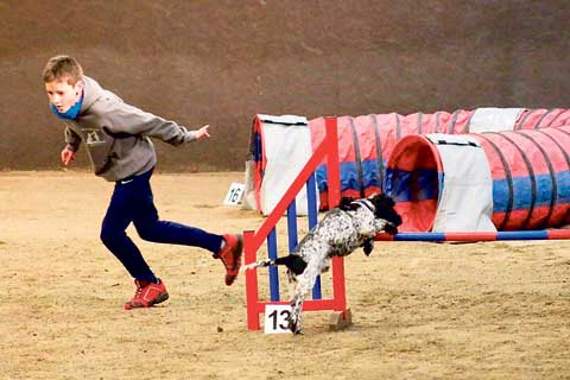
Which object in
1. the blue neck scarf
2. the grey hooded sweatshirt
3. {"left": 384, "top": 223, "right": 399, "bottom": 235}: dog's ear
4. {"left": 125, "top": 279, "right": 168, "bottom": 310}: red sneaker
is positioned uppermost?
the blue neck scarf

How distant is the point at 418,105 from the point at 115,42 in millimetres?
2664

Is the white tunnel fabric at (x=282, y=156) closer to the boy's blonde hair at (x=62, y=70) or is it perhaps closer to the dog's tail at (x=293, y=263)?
the boy's blonde hair at (x=62, y=70)

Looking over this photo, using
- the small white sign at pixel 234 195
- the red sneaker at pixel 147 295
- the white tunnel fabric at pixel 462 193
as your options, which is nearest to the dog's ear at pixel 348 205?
the red sneaker at pixel 147 295

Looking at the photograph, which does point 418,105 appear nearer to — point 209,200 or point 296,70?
point 296,70

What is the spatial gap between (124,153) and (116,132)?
0.38ft

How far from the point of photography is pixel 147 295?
19.3 ft

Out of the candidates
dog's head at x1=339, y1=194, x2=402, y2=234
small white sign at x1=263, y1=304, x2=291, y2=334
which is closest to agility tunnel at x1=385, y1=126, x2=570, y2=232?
dog's head at x1=339, y1=194, x2=402, y2=234

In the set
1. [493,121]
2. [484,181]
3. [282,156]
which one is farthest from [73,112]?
[493,121]

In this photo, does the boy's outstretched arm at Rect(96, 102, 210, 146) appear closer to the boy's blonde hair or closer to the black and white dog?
the boy's blonde hair

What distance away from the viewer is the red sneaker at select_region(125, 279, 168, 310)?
5.87m

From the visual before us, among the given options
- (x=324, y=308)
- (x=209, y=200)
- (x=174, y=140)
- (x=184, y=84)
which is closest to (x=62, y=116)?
(x=174, y=140)

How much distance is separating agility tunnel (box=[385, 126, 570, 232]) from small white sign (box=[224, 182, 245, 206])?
1.46m

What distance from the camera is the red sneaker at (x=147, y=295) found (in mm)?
5867

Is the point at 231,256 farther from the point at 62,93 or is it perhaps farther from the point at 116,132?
the point at 62,93
